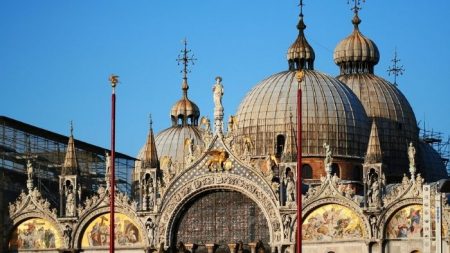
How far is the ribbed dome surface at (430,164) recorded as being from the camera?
106 meters

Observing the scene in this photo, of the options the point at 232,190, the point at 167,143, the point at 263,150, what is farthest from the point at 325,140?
the point at 167,143

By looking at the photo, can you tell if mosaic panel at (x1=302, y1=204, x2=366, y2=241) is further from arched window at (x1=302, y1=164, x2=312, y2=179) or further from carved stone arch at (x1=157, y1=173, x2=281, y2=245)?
arched window at (x1=302, y1=164, x2=312, y2=179)

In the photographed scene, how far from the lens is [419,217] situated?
8250cm

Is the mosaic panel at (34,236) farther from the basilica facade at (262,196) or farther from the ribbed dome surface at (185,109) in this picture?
the ribbed dome surface at (185,109)

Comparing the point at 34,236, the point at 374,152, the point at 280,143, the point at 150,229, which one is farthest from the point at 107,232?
the point at 374,152

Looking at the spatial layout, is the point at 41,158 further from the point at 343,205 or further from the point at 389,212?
the point at 389,212

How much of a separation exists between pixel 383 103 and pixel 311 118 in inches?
438

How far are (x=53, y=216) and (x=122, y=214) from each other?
3.91 m

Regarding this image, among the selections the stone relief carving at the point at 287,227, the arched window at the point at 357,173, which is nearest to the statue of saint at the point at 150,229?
the stone relief carving at the point at 287,227

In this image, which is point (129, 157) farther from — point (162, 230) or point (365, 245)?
point (365, 245)

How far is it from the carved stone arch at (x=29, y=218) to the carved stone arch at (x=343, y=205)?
13.9 m

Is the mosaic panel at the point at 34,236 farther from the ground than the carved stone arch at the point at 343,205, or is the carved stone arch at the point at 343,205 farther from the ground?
the carved stone arch at the point at 343,205

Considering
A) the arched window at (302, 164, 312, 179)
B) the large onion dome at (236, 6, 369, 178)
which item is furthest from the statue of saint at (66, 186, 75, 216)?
the arched window at (302, 164, 312, 179)

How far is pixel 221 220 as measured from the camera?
87500 mm
